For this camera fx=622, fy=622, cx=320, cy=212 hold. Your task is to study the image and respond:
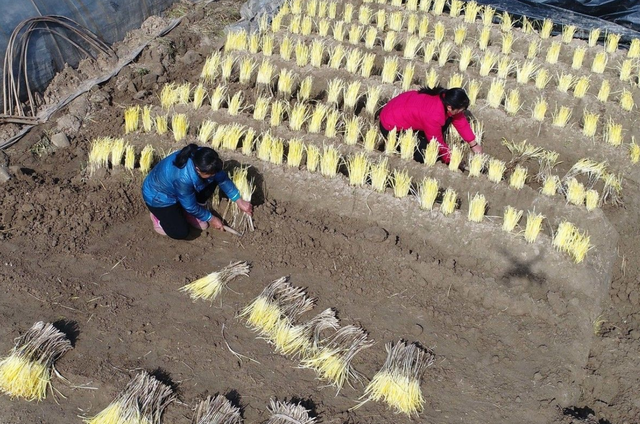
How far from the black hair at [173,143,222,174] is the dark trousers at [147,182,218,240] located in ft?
2.04

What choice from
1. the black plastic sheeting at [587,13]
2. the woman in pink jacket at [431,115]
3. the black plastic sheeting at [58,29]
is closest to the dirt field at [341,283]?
the woman in pink jacket at [431,115]

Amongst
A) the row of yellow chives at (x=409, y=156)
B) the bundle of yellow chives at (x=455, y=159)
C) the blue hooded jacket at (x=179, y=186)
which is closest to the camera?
the blue hooded jacket at (x=179, y=186)

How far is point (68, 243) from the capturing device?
5.23 metres

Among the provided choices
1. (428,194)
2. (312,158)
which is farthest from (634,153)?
(312,158)

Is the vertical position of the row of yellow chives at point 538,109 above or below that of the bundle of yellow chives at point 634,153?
above

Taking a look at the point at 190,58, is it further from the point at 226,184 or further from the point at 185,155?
the point at 185,155

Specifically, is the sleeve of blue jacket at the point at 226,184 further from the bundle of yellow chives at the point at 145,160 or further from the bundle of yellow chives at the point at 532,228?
the bundle of yellow chives at the point at 532,228

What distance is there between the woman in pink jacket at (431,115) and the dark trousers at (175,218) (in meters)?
1.89

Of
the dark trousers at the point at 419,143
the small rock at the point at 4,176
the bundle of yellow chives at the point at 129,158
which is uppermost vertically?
the dark trousers at the point at 419,143

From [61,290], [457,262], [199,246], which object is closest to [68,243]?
[61,290]

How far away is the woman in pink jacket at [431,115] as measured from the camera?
554 centimetres

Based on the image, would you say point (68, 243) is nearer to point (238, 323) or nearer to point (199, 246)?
point (199, 246)

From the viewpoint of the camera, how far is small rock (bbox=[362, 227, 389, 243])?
17.3ft

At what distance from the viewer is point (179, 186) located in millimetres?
4809
